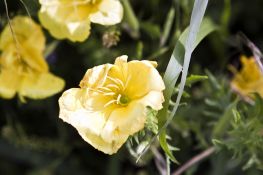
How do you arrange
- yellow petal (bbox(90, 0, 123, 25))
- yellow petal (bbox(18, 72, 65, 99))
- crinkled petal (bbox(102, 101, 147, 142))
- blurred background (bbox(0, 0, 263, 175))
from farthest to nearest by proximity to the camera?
1. blurred background (bbox(0, 0, 263, 175))
2. yellow petal (bbox(18, 72, 65, 99))
3. yellow petal (bbox(90, 0, 123, 25))
4. crinkled petal (bbox(102, 101, 147, 142))

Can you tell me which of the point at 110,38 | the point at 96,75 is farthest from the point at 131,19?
the point at 96,75

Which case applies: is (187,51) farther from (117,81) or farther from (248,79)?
(248,79)

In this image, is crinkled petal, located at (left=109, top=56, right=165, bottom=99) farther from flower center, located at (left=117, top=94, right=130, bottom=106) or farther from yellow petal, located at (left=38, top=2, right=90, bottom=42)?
yellow petal, located at (left=38, top=2, right=90, bottom=42)

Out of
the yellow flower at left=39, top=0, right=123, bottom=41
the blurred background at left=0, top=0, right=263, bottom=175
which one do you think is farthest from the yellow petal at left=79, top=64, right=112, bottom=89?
the blurred background at left=0, top=0, right=263, bottom=175

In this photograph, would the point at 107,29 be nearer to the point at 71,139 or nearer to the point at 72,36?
the point at 72,36

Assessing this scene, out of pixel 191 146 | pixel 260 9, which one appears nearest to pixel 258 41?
pixel 260 9
